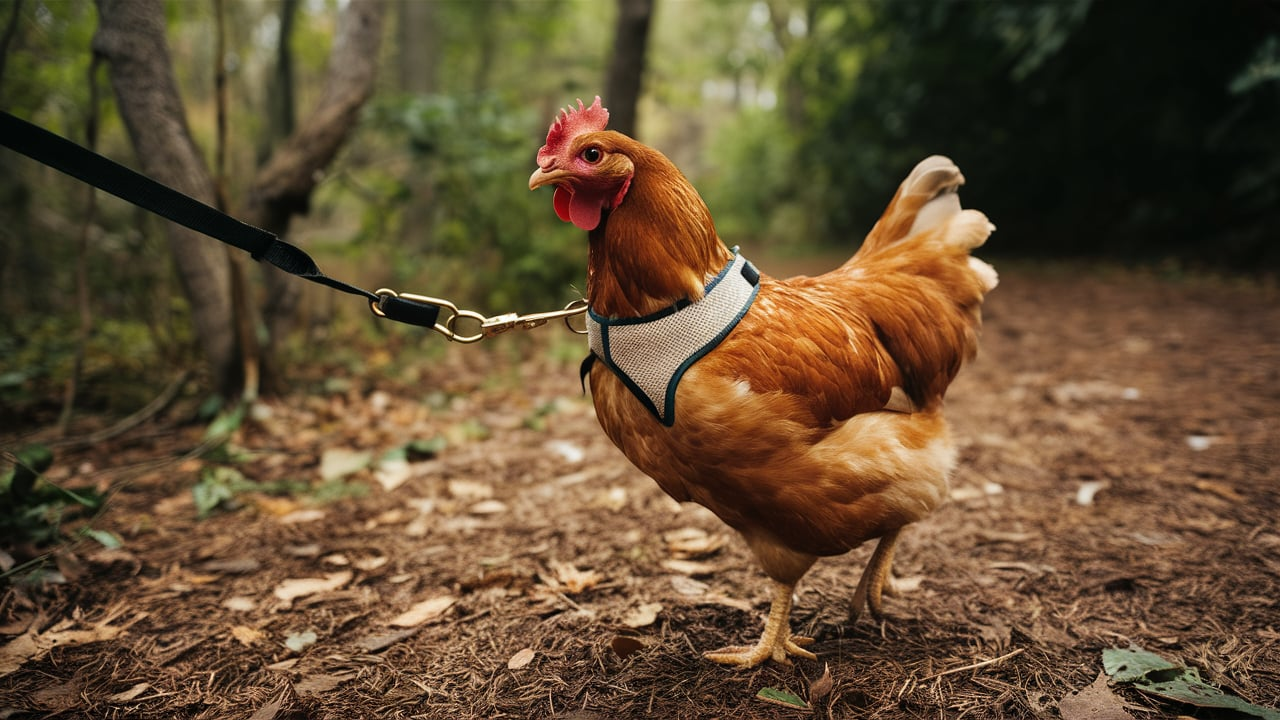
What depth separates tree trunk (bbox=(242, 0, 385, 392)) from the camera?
4.35 metres

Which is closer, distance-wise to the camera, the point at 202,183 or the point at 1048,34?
the point at 202,183

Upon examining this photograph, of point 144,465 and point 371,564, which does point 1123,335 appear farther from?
point 144,465

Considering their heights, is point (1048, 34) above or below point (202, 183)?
above

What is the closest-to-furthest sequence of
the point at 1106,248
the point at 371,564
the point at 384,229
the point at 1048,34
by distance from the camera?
the point at 371,564 → the point at 384,229 → the point at 1048,34 → the point at 1106,248

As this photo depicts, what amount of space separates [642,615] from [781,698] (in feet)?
1.98

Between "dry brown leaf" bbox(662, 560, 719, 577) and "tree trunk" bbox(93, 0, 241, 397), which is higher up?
"tree trunk" bbox(93, 0, 241, 397)

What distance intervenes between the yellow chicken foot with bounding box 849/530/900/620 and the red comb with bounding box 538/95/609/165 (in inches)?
64.8

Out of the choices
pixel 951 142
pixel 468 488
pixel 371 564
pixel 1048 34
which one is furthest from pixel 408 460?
pixel 951 142

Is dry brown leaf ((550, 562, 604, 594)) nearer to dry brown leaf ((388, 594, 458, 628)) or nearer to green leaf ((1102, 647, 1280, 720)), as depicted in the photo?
dry brown leaf ((388, 594, 458, 628))

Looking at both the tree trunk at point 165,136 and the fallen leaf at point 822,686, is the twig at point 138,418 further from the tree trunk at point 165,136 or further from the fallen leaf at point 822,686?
the fallen leaf at point 822,686

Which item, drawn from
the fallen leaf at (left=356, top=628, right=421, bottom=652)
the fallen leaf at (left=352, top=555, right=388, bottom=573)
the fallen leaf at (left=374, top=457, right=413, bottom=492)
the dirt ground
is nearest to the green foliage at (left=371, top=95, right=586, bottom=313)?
the dirt ground

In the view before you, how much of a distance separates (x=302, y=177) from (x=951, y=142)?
34.8 feet

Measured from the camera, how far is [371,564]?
274cm

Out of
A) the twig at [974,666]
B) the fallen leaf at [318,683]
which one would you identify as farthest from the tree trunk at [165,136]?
the twig at [974,666]
